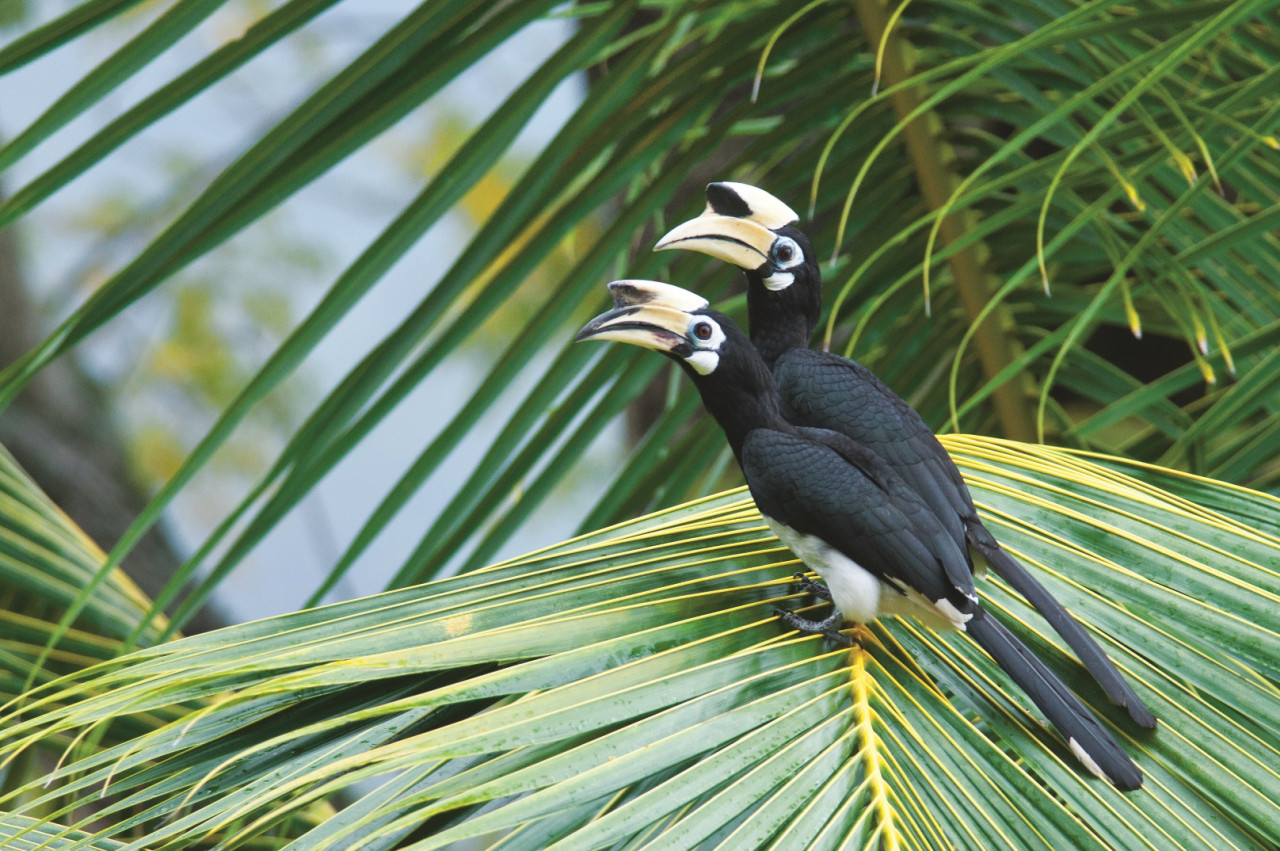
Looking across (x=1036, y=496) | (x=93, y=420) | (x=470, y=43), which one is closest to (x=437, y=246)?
(x=93, y=420)

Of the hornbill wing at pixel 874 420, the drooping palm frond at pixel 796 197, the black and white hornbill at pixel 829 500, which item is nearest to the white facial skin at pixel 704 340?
the black and white hornbill at pixel 829 500

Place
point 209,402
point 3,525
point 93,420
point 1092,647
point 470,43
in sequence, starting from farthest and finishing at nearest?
point 209,402 → point 93,420 → point 3,525 → point 470,43 → point 1092,647

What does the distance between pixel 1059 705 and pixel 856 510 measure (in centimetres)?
14

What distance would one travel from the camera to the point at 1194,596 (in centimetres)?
60

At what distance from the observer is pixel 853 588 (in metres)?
0.62

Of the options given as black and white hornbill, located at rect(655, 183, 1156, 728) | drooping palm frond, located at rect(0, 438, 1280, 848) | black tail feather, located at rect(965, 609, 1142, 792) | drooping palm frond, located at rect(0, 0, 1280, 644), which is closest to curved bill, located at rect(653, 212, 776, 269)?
black and white hornbill, located at rect(655, 183, 1156, 728)

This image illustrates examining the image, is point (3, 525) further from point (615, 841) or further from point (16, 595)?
point (615, 841)

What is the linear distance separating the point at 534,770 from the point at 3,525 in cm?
94

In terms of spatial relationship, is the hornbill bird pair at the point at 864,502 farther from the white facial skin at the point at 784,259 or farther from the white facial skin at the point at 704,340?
the white facial skin at the point at 784,259

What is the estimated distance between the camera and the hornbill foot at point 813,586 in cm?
67

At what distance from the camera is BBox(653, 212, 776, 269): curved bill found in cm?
76

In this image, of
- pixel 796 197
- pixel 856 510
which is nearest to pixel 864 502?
pixel 856 510

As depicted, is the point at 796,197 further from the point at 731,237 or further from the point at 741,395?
the point at 741,395

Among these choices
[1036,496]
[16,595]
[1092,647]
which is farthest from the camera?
[16,595]
